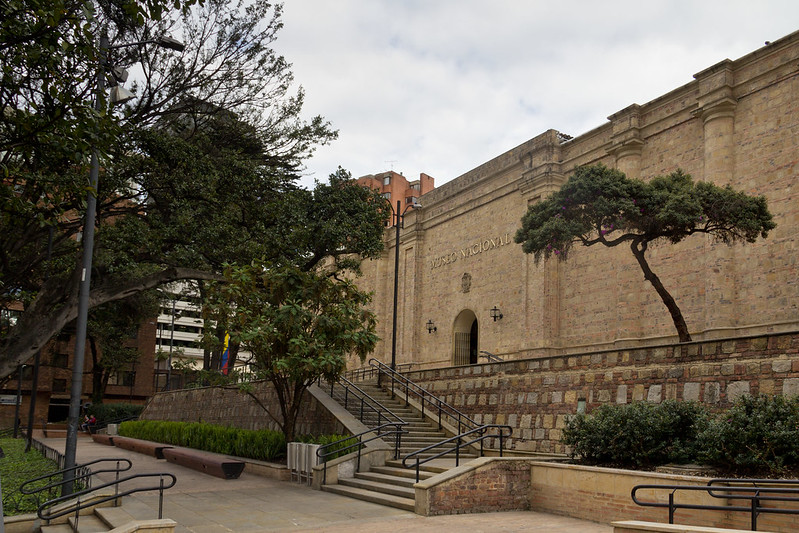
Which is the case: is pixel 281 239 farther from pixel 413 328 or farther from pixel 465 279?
pixel 413 328

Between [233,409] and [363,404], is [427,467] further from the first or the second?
[233,409]

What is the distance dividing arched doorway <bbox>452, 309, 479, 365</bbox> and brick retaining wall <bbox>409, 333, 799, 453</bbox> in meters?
9.73

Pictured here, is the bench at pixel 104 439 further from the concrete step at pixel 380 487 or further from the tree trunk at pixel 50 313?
the concrete step at pixel 380 487

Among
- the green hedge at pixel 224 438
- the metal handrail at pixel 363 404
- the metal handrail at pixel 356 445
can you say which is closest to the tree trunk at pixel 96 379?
the green hedge at pixel 224 438

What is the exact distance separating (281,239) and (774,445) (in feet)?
39.6

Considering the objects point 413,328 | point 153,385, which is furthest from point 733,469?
point 153,385

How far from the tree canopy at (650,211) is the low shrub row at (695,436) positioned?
3939 mm

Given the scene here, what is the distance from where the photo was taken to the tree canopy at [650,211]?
1511 centimetres

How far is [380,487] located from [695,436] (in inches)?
223

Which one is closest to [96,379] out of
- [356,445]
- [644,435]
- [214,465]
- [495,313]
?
[495,313]

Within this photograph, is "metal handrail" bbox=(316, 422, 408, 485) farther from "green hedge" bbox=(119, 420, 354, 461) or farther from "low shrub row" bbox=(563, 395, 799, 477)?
"low shrub row" bbox=(563, 395, 799, 477)

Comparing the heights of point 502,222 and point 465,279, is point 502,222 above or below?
above

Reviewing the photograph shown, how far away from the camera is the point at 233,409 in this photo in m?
25.3

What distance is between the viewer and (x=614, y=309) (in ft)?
71.1
